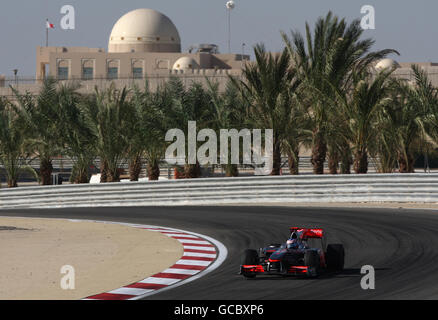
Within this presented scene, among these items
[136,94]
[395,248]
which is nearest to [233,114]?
[136,94]

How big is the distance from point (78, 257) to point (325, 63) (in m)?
17.8

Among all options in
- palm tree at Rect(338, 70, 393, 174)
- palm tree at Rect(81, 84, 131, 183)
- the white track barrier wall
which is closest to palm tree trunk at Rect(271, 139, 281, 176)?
palm tree at Rect(338, 70, 393, 174)

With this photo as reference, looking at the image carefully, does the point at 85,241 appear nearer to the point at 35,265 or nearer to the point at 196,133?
the point at 35,265

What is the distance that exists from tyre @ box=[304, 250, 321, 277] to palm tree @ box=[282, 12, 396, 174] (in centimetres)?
1813

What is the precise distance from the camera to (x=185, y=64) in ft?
345

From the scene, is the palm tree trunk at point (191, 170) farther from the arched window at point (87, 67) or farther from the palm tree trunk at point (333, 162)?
the arched window at point (87, 67)

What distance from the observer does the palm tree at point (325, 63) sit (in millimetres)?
30136

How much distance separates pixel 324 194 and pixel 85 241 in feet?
35.5

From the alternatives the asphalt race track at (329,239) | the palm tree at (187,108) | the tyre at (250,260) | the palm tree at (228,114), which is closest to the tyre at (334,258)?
the asphalt race track at (329,239)

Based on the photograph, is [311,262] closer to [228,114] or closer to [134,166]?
[228,114]

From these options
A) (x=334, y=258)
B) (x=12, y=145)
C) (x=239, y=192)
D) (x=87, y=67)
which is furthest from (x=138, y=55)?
(x=334, y=258)

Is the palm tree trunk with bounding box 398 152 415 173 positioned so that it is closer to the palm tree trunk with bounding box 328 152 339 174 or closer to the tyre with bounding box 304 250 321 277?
the palm tree trunk with bounding box 328 152 339 174

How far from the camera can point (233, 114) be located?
32938 mm

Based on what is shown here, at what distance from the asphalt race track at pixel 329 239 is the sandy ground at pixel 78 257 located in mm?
1181
